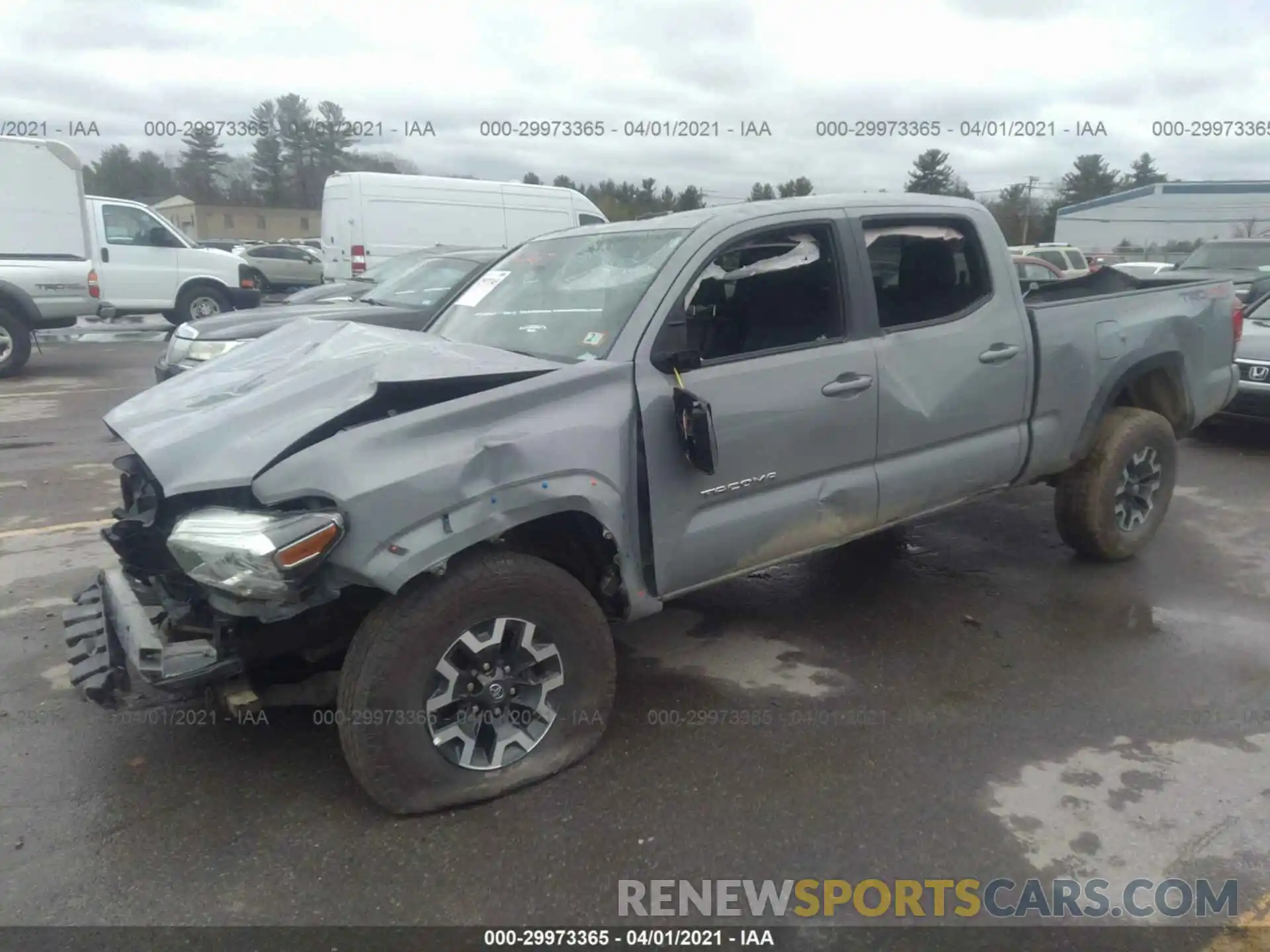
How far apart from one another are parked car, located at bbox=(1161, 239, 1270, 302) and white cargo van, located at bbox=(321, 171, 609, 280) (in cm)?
936

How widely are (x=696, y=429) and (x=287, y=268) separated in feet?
88.5

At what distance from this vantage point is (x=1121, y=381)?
4.82 m

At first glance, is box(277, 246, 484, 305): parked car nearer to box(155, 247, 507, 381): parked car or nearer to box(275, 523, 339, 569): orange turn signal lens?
box(155, 247, 507, 381): parked car

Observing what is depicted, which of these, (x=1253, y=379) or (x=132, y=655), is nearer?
(x=132, y=655)

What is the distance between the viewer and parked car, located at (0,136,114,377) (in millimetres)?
11492

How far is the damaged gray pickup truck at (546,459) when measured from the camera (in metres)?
2.71

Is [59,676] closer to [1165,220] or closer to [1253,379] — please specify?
[1253,379]

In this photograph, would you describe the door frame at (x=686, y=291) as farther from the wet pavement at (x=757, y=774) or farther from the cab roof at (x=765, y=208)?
the wet pavement at (x=757, y=774)

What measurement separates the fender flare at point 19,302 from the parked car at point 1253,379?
13.1 metres

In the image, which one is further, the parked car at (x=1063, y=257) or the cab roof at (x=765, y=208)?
the parked car at (x=1063, y=257)

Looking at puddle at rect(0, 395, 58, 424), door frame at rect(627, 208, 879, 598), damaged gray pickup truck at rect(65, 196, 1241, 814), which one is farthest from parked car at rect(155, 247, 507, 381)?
door frame at rect(627, 208, 879, 598)

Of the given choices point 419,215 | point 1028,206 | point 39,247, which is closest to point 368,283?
point 39,247

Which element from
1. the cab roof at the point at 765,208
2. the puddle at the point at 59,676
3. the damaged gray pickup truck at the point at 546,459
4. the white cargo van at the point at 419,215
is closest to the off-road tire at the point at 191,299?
the white cargo van at the point at 419,215

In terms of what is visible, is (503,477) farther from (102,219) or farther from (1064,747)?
(102,219)
